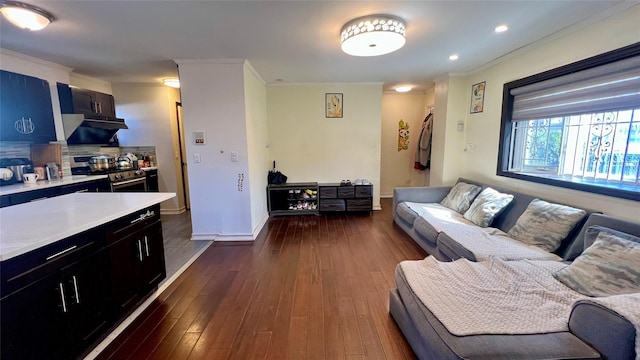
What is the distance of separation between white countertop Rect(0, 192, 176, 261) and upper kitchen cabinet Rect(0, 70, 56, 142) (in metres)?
1.64

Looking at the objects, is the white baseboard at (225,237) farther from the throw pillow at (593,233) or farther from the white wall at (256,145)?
the throw pillow at (593,233)

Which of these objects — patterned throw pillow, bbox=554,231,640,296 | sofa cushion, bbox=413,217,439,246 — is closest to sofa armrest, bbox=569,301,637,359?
patterned throw pillow, bbox=554,231,640,296

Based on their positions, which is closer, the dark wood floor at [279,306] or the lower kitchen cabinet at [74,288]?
the lower kitchen cabinet at [74,288]

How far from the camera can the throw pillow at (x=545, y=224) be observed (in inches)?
84.6

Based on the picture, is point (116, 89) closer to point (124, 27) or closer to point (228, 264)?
point (124, 27)

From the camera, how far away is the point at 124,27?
2.30m

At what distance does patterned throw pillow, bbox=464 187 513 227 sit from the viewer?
9.24 ft

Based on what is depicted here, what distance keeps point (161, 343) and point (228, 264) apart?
3.87 feet

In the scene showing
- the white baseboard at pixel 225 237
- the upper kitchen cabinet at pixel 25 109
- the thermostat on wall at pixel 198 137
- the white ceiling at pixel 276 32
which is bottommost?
the white baseboard at pixel 225 237

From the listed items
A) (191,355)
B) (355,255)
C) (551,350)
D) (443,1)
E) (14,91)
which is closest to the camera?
(551,350)

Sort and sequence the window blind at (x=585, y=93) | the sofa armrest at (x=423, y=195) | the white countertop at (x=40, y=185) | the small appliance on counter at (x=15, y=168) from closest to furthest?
the window blind at (x=585, y=93) → the white countertop at (x=40, y=185) → the small appliance on counter at (x=15, y=168) → the sofa armrest at (x=423, y=195)

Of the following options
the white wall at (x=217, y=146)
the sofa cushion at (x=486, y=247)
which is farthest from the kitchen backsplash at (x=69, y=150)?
the sofa cushion at (x=486, y=247)

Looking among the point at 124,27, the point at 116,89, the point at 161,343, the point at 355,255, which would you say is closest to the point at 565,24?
the point at 355,255

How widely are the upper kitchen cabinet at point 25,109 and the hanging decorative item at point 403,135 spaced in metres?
5.92
